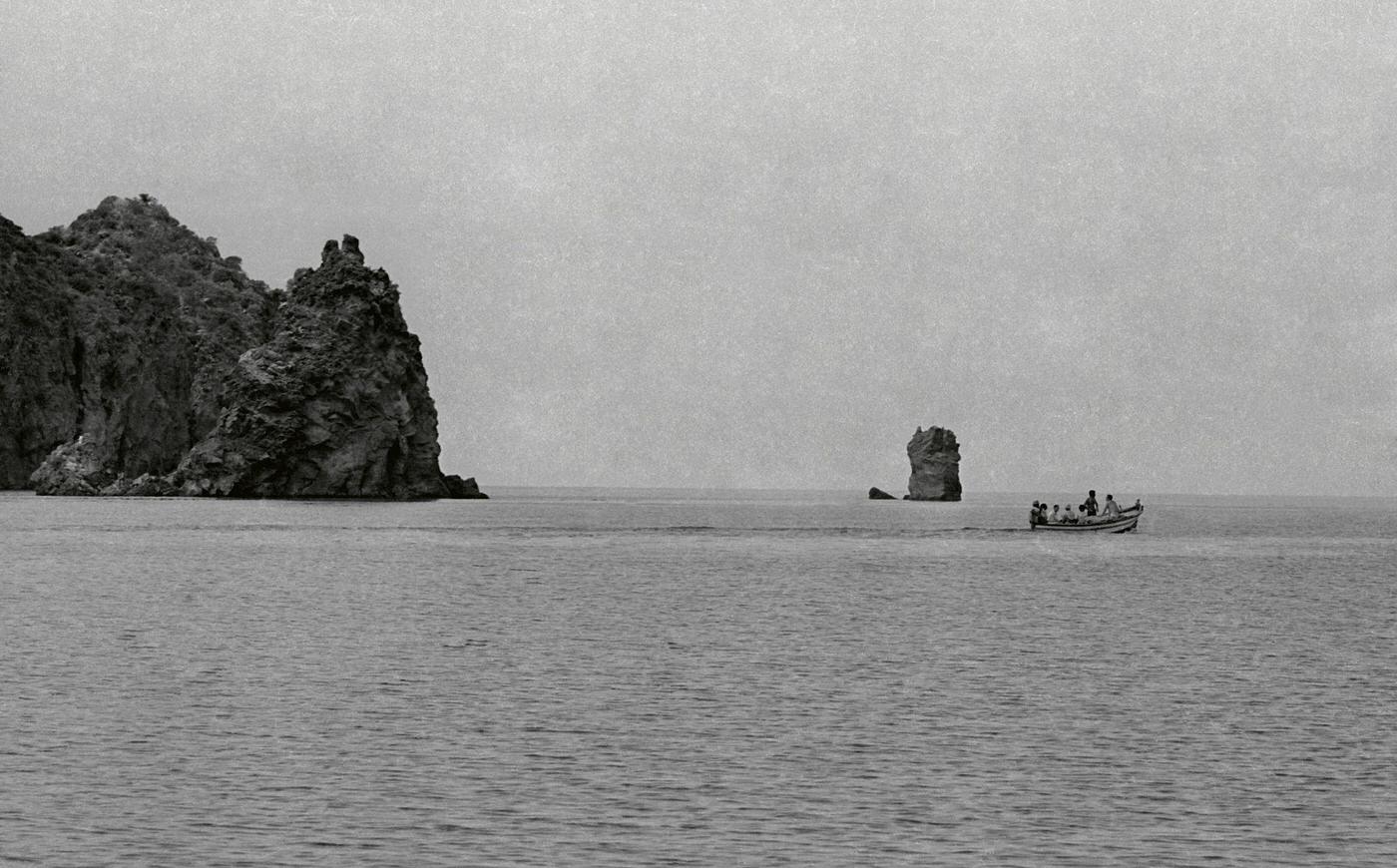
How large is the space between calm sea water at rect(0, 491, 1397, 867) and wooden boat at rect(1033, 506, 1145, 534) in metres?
72.7

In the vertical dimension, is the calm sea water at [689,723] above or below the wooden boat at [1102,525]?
below

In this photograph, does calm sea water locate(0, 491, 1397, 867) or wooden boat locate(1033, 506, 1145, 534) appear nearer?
calm sea water locate(0, 491, 1397, 867)

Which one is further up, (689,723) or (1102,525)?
(1102,525)

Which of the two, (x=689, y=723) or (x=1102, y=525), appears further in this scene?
(x=1102, y=525)

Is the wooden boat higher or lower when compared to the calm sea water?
higher

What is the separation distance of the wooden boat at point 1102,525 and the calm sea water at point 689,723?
72654mm

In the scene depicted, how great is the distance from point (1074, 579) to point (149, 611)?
157 feet

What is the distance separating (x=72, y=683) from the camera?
121 feet

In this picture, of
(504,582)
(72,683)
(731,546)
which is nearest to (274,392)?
(731,546)

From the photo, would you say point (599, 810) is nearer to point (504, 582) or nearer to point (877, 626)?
point (877, 626)

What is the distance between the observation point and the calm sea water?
21531 millimetres

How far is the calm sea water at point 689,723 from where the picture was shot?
70.6 feet

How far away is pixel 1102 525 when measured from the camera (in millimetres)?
147875

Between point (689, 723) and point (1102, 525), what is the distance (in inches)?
4832
